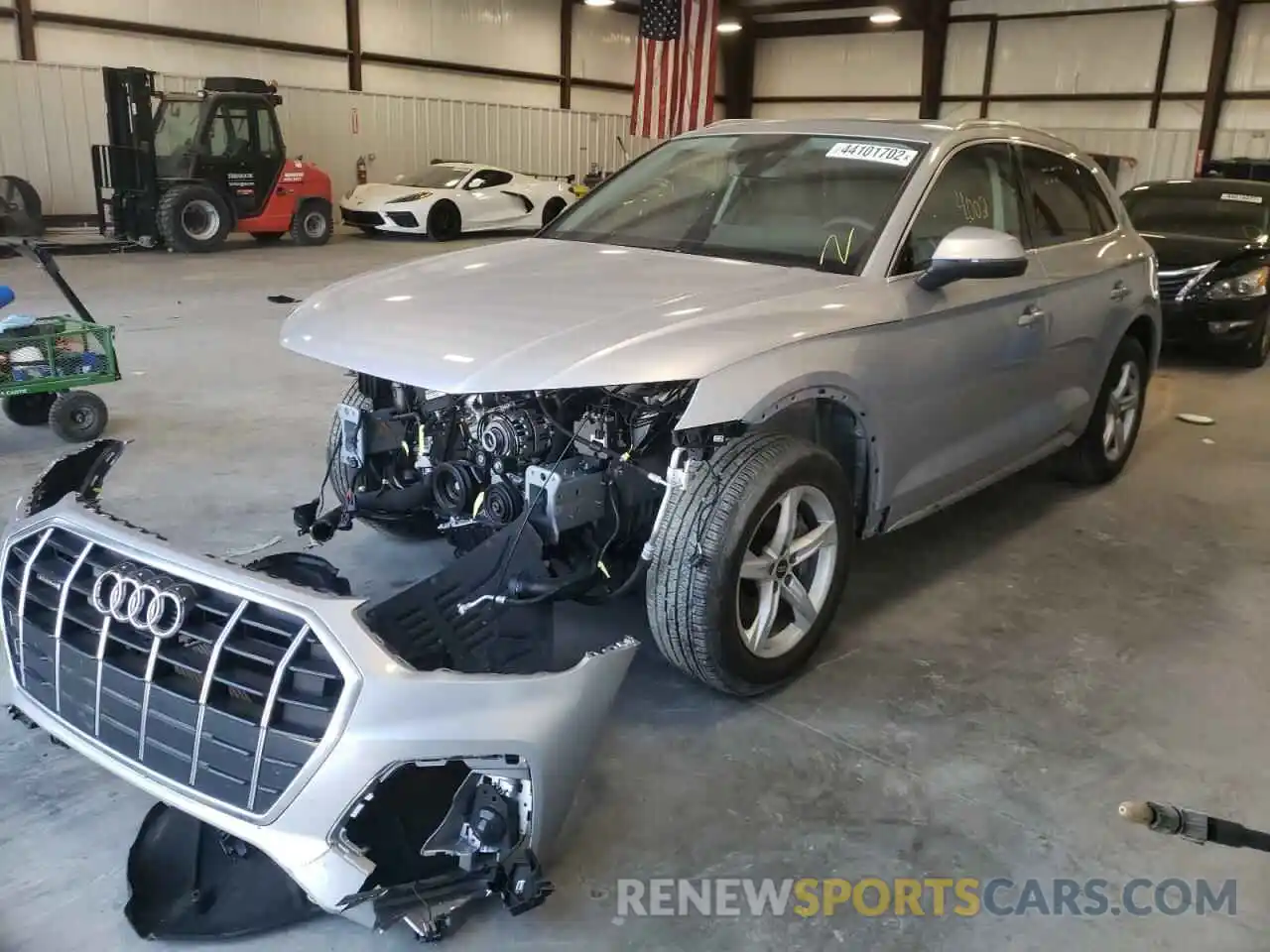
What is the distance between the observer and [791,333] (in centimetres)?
268

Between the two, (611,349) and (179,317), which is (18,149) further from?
(611,349)

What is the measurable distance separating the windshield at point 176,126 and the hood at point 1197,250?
36.2ft

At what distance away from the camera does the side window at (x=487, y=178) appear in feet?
53.0

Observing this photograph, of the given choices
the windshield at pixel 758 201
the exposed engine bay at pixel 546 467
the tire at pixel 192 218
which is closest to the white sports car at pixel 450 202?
the tire at pixel 192 218

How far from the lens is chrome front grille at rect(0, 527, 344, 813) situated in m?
1.82

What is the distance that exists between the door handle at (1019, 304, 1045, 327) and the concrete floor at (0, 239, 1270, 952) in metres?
0.94

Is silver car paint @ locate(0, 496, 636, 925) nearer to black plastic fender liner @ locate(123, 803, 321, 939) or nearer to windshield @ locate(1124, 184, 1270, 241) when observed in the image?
black plastic fender liner @ locate(123, 803, 321, 939)

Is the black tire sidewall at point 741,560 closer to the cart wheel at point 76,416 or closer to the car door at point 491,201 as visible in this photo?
the cart wheel at point 76,416

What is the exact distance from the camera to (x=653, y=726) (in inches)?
110

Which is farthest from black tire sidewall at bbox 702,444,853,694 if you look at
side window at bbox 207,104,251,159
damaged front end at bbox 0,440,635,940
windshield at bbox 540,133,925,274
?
side window at bbox 207,104,251,159

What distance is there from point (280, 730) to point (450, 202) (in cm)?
1472

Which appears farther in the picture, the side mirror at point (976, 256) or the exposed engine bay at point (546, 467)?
the side mirror at point (976, 256)

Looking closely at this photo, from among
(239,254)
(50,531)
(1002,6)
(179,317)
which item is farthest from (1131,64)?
(50,531)

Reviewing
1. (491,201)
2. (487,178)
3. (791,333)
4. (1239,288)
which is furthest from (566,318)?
(487,178)
